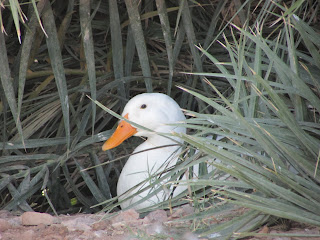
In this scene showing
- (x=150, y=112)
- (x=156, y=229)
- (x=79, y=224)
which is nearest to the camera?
(x=156, y=229)

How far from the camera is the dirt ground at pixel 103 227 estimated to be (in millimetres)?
1502

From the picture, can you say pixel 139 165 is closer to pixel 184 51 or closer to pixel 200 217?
pixel 184 51

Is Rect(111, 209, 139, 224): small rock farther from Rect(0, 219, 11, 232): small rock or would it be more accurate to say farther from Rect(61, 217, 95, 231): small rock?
Rect(0, 219, 11, 232): small rock

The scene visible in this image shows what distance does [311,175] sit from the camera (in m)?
1.43

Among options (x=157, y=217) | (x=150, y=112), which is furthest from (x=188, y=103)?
(x=157, y=217)

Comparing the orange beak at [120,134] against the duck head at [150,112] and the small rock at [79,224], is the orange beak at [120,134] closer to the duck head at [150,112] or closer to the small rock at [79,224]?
the duck head at [150,112]

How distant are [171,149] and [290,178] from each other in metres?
1.26

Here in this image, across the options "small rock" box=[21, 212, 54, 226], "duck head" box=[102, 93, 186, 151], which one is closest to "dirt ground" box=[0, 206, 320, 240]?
"small rock" box=[21, 212, 54, 226]

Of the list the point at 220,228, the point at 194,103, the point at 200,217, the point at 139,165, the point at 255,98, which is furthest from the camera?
the point at 194,103

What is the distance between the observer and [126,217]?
1684 mm

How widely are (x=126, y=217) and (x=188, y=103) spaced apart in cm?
135

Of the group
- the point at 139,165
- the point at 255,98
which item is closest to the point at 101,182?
the point at 139,165

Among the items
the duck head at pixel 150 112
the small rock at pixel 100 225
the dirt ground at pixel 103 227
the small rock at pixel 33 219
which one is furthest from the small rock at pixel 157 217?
the duck head at pixel 150 112

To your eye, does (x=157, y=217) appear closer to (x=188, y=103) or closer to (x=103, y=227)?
(x=103, y=227)
